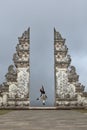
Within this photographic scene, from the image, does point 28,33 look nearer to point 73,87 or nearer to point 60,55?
point 60,55

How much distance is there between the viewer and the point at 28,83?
26578mm

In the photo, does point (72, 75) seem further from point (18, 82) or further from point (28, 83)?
point (18, 82)

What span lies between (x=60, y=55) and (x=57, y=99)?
12.5ft

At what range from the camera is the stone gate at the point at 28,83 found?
26.0m

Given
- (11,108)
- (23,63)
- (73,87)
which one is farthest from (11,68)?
(73,87)

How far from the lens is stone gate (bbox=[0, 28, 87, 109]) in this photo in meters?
26.0

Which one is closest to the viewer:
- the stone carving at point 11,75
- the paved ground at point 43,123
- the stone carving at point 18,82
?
the paved ground at point 43,123

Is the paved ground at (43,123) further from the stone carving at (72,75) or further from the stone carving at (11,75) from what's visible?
the stone carving at (11,75)

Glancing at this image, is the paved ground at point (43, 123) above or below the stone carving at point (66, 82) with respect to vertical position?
below

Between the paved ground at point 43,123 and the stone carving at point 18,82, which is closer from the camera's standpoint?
the paved ground at point 43,123

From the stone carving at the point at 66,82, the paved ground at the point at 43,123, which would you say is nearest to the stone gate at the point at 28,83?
the stone carving at the point at 66,82

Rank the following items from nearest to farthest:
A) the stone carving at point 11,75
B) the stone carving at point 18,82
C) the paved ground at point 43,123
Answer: the paved ground at point 43,123 → the stone carving at point 18,82 → the stone carving at point 11,75

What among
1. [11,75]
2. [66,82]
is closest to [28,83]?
[11,75]

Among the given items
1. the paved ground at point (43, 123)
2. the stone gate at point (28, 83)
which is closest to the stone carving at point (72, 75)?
the stone gate at point (28, 83)
